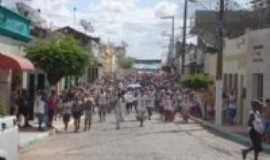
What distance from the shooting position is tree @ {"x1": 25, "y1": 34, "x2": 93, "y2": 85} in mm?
33062

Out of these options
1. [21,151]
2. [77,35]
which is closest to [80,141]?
[21,151]

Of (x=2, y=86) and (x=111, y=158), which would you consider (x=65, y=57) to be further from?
(x=111, y=158)

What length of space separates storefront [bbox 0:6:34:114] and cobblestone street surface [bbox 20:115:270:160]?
9.22ft

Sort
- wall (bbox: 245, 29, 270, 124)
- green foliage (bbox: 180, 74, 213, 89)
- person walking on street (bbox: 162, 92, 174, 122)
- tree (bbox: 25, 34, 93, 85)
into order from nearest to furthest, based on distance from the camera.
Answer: tree (bbox: 25, 34, 93, 85) < wall (bbox: 245, 29, 270, 124) < person walking on street (bbox: 162, 92, 174, 122) < green foliage (bbox: 180, 74, 213, 89)

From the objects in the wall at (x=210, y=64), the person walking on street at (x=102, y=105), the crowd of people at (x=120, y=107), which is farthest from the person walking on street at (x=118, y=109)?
the wall at (x=210, y=64)

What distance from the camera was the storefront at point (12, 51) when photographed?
25672mm

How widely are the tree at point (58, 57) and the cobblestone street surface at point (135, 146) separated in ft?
11.6

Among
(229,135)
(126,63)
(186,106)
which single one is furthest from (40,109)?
(126,63)

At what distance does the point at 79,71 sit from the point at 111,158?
15.1 m

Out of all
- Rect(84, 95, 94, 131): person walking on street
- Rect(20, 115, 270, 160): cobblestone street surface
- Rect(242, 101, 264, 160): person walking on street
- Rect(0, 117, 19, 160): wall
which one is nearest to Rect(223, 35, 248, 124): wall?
Rect(20, 115, 270, 160): cobblestone street surface

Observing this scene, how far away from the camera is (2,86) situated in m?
29.2

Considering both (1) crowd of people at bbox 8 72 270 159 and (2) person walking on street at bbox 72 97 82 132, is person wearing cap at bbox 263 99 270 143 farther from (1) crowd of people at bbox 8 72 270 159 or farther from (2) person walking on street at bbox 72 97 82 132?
(2) person walking on street at bbox 72 97 82 132

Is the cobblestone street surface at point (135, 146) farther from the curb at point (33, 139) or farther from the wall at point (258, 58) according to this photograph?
the wall at point (258, 58)

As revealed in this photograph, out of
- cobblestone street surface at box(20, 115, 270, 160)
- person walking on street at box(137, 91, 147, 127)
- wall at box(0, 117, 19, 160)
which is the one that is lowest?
cobblestone street surface at box(20, 115, 270, 160)
